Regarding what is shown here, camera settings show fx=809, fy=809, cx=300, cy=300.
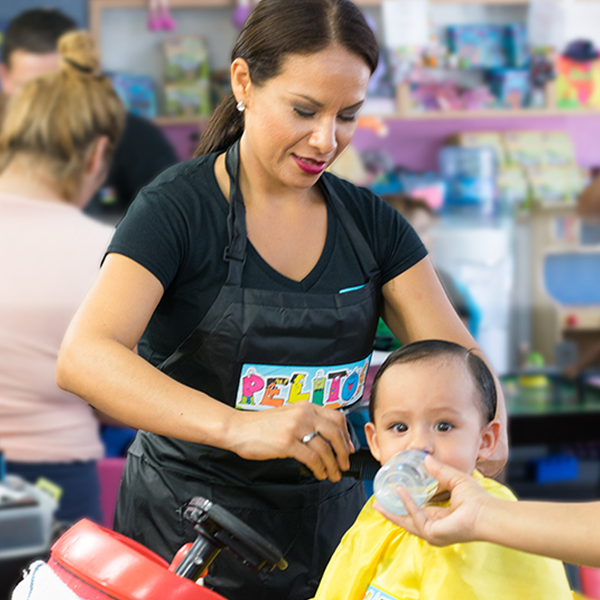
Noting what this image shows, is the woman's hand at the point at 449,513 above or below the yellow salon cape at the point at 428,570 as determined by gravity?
above

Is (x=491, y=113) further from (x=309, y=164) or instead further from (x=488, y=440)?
(x=488, y=440)

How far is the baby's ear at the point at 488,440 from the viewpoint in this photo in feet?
4.06

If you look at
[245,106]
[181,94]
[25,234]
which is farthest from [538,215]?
[245,106]

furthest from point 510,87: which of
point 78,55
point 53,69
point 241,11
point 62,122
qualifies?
point 62,122

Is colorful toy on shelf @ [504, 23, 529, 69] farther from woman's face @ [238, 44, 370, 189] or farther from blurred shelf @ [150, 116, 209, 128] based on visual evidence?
woman's face @ [238, 44, 370, 189]

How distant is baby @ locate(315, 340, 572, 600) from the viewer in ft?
3.66

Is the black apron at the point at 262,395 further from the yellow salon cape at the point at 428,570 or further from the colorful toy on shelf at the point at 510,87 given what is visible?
the colorful toy on shelf at the point at 510,87

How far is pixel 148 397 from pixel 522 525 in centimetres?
53

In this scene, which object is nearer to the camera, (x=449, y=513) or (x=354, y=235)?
(x=449, y=513)

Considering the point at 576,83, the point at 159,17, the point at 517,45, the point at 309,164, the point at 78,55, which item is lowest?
the point at 309,164

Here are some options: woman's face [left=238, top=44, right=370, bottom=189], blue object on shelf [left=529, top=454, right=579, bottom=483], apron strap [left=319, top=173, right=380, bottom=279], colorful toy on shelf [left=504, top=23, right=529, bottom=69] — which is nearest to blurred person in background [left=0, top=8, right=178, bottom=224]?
apron strap [left=319, top=173, right=380, bottom=279]

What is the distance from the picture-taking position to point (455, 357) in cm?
122

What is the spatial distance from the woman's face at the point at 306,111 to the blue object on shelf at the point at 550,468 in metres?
3.80

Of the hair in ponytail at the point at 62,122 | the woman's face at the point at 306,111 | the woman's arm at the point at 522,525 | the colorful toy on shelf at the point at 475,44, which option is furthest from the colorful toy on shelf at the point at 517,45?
the woman's arm at the point at 522,525
